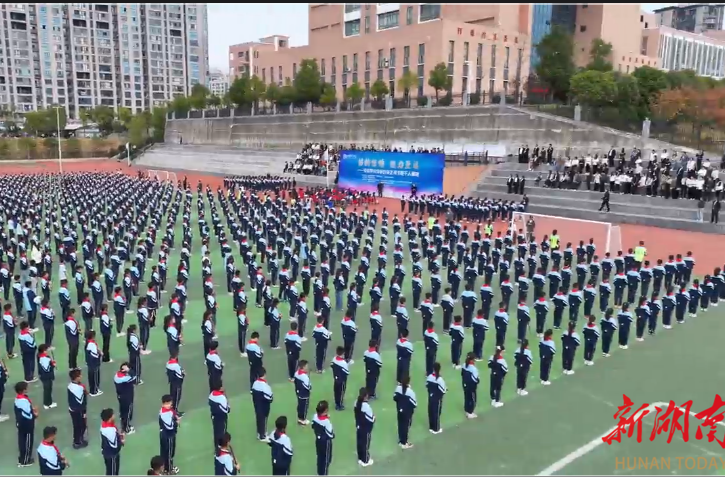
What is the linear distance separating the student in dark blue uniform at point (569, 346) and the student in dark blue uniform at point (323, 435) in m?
4.16

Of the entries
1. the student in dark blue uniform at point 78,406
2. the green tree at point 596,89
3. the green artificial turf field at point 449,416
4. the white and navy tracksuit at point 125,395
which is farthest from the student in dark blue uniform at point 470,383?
the green tree at point 596,89

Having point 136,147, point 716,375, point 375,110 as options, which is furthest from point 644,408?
point 136,147

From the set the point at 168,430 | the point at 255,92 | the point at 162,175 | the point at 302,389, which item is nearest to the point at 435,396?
the point at 302,389

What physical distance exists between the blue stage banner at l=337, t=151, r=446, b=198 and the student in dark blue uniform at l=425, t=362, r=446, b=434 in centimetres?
1974

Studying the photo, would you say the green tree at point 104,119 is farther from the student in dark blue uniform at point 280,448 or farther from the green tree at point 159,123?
the student in dark blue uniform at point 280,448

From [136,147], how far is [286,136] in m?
21.9

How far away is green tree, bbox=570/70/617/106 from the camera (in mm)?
29109

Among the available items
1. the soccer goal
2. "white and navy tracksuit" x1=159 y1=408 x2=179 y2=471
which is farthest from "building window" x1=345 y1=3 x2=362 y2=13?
"white and navy tracksuit" x1=159 y1=408 x2=179 y2=471

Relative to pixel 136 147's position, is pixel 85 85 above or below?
above

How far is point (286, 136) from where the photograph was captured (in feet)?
155

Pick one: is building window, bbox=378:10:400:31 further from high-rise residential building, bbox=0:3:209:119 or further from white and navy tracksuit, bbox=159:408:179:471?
white and navy tracksuit, bbox=159:408:179:471

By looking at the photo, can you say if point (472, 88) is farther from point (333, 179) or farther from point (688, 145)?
point (688, 145)

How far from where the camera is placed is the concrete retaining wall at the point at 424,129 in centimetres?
2819

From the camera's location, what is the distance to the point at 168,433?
5.49 meters
